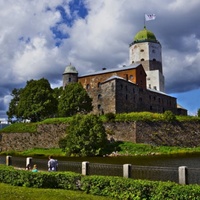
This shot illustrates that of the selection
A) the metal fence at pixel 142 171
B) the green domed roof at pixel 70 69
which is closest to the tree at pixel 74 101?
the green domed roof at pixel 70 69

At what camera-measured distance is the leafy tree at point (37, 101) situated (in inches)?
2210

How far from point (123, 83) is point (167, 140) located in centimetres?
1652

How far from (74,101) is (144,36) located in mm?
36359

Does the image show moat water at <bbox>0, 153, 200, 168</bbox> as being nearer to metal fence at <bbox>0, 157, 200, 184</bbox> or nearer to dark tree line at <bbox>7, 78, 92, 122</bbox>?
metal fence at <bbox>0, 157, 200, 184</bbox>

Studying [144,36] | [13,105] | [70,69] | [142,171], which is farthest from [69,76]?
[142,171]

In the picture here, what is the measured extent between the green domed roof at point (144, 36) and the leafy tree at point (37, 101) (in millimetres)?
34559

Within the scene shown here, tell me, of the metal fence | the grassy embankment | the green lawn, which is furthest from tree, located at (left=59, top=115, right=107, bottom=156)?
the green lawn

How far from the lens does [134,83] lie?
65688mm

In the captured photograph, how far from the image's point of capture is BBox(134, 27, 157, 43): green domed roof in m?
81.6

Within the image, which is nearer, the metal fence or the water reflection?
the metal fence

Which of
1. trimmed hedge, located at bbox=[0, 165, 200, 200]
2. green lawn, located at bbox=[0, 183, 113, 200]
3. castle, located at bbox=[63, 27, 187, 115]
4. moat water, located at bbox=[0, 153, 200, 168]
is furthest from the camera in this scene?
castle, located at bbox=[63, 27, 187, 115]

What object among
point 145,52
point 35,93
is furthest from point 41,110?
point 145,52

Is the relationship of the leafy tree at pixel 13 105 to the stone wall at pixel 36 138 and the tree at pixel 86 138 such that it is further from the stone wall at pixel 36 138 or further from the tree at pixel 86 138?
the tree at pixel 86 138

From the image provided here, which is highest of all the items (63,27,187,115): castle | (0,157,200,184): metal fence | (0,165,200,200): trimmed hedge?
(63,27,187,115): castle
